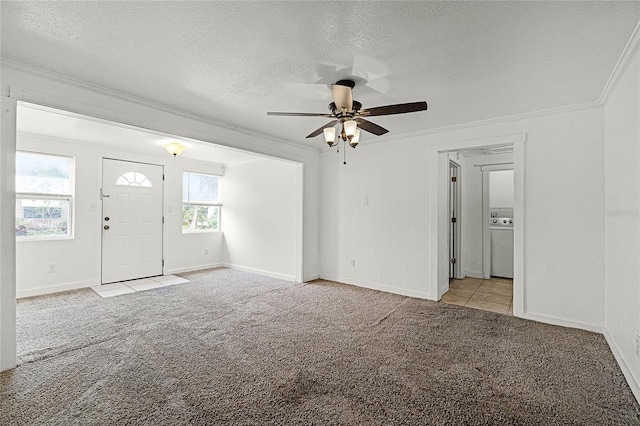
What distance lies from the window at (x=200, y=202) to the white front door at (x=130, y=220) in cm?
56

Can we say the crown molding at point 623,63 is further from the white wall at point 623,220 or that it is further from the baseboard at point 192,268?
the baseboard at point 192,268

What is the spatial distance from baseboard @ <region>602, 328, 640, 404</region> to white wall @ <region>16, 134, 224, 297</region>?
6.25m

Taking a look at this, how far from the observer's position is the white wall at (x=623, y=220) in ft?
6.77

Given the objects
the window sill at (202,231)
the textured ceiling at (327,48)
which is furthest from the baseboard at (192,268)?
the textured ceiling at (327,48)

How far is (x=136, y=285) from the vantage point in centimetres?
489

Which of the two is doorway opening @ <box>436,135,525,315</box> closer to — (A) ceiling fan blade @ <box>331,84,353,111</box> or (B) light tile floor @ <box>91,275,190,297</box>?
(A) ceiling fan blade @ <box>331,84,353,111</box>

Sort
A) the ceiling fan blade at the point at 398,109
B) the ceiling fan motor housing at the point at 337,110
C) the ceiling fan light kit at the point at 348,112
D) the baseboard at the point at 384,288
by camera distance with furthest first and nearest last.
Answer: the baseboard at the point at 384,288 < the ceiling fan motor housing at the point at 337,110 < the ceiling fan light kit at the point at 348,112 < the ceiling fan blade at the point at 398,109

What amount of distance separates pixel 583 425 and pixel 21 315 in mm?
5229

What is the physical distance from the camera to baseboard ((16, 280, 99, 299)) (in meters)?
4.20

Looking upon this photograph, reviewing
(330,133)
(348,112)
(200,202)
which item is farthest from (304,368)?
(200,202)

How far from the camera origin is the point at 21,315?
3.44 m

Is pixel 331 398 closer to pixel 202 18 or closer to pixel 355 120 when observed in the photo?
pixel 355 120

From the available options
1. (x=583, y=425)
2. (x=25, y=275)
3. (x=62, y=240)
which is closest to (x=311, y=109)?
(x=583, y=425)

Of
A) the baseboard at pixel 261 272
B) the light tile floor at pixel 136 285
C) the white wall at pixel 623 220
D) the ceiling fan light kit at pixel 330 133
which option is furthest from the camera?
the baseboard at pixel 261 272
